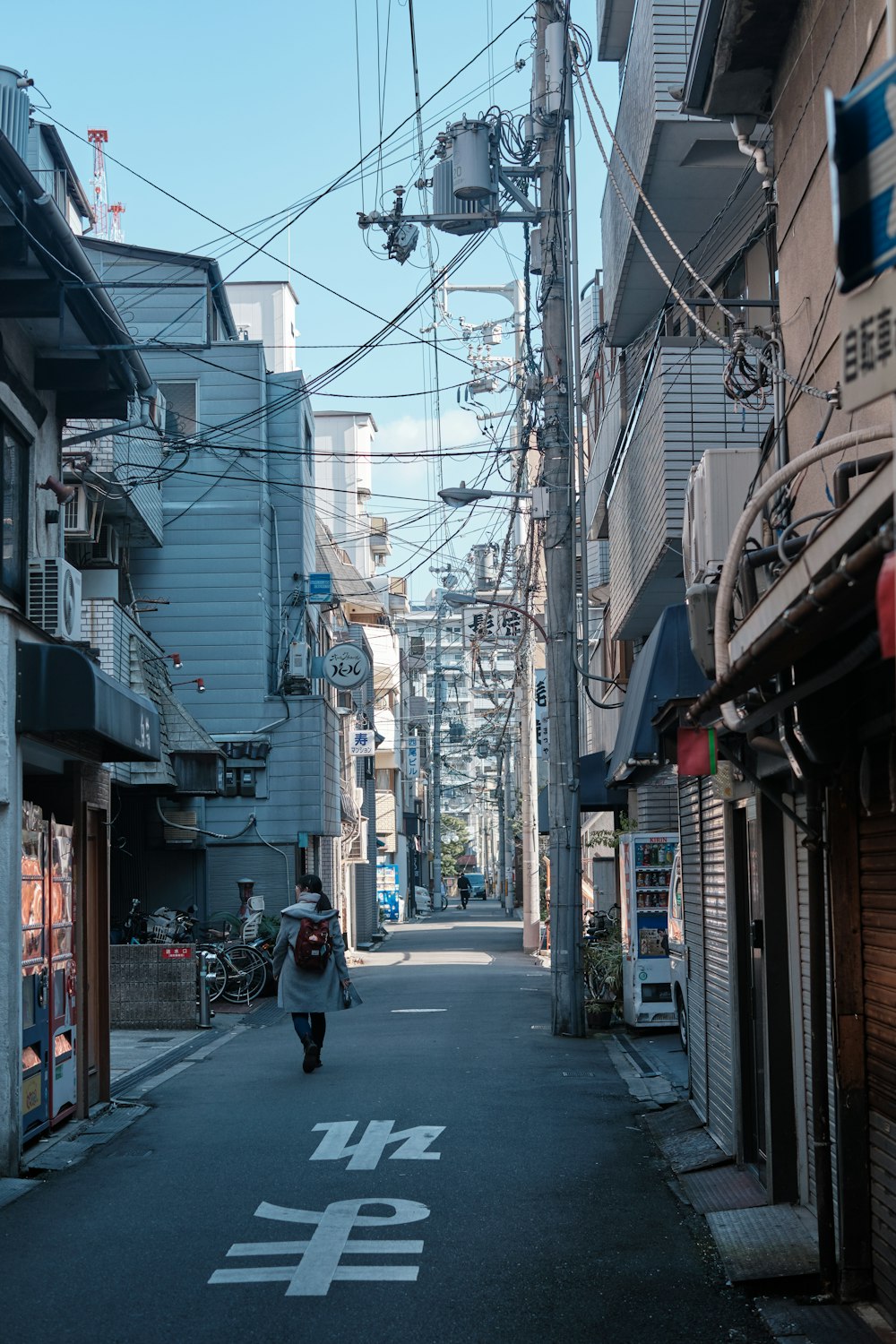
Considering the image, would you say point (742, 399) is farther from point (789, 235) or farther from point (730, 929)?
point (730, 929)

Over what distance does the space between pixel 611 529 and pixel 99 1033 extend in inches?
398

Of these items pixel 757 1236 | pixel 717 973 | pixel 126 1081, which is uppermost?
pixel 717 973

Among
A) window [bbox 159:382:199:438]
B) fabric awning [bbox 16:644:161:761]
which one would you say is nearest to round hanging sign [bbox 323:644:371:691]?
window [bbox 159:382:199:438]

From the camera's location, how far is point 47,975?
11.2 meters

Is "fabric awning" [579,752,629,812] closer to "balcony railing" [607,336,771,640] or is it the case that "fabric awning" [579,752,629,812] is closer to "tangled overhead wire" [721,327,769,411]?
"balcony railing" [607,336,771,640]

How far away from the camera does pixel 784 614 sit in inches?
186

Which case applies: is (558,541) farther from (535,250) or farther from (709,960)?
(709,960)

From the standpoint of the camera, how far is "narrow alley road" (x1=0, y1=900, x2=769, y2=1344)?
6.70m

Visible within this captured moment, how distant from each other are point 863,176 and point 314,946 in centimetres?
1266

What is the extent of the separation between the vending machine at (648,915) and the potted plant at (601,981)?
795 mm

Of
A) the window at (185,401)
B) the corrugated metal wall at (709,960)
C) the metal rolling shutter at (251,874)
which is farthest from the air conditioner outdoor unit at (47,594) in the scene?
the window at (185,401)

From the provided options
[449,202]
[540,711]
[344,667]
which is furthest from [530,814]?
[449,202]

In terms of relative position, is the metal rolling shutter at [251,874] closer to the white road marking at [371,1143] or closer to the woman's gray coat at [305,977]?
the woman's gray coat at [305,977]

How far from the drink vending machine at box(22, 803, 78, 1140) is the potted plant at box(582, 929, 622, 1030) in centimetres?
850
